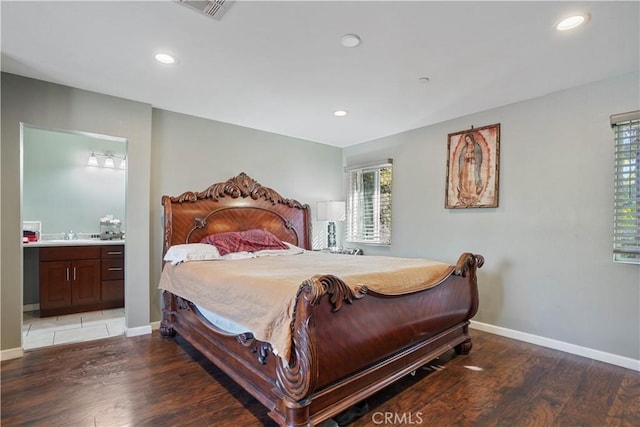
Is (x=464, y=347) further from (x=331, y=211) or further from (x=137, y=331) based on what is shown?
(x=137, y=331)

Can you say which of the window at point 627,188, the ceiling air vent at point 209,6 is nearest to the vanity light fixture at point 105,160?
the ceiling air vent at point 209,6

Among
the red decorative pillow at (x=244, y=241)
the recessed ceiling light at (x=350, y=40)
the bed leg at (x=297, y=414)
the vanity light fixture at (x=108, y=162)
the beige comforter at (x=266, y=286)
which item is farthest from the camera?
the vanity light fixture at (x=108, y=162)

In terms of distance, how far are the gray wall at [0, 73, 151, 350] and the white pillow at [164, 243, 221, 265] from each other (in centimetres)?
42

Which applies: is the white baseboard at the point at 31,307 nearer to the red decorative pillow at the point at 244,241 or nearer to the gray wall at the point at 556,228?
the red decorative pillow at the point at 244,241

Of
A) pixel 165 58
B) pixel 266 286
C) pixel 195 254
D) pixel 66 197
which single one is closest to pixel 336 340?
pixel 266 286

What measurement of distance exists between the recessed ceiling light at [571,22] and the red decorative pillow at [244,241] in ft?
10.6

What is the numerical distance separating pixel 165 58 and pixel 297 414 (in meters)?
2.65

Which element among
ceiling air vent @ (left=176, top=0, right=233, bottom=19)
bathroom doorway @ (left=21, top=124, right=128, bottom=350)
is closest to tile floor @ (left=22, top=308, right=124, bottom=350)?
bathroom doorway @ (left=21, top=124, right=128, bottom=350)

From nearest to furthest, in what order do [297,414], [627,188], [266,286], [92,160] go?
[297,414]
[266,286]
[627,188]
[92,160]

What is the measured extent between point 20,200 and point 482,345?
178 inches

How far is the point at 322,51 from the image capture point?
2373mm

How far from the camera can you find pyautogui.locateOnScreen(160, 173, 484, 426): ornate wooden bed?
63.1 inches

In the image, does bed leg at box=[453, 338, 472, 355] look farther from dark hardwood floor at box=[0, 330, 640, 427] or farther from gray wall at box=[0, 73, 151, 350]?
gray wall at box=[0, 73, 151, 350]

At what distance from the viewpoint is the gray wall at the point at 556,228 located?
2.71 m
